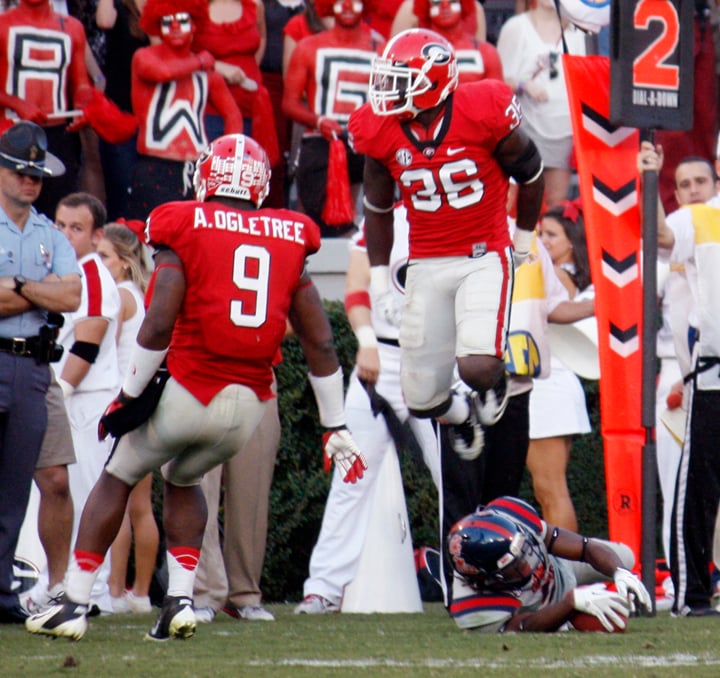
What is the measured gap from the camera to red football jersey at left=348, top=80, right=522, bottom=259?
6449 mm

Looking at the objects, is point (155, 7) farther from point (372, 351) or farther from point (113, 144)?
point (372, 351)

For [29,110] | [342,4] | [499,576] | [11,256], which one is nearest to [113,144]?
[29,110]

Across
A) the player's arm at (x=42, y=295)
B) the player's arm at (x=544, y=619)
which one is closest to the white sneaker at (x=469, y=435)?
the player's arm at (x=544, y=619)

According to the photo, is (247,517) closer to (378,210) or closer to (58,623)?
(378,210)

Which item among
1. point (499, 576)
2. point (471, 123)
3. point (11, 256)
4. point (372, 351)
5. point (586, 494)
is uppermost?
point (471, 123)

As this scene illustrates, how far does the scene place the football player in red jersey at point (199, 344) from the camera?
5.65 m

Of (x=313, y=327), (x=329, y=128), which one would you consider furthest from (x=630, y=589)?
(x=329, y=128)

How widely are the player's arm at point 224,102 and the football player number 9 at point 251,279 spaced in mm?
3778

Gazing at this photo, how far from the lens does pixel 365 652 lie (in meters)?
5.50

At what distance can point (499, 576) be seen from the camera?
597cm

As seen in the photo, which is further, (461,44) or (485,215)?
(461,44)

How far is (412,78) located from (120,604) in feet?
9.58

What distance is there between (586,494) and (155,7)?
11.9 feet

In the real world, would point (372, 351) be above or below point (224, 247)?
below
